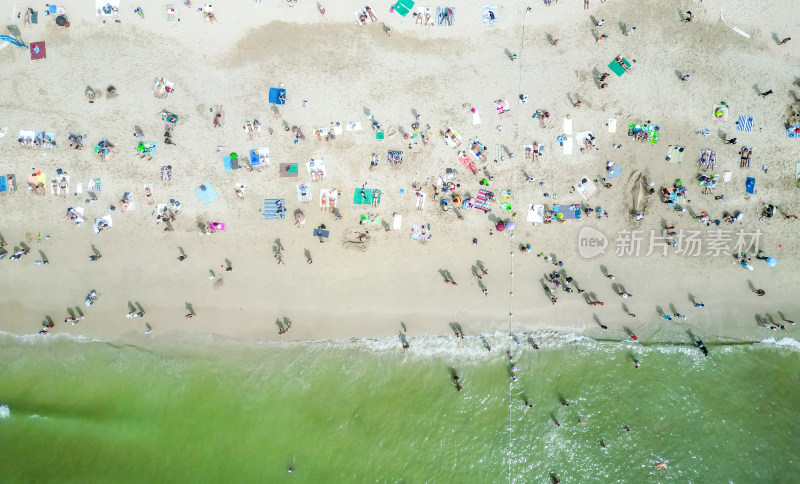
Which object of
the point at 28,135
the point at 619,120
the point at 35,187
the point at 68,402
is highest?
the point at 619,120

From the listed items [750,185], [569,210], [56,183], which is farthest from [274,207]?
[750,185]

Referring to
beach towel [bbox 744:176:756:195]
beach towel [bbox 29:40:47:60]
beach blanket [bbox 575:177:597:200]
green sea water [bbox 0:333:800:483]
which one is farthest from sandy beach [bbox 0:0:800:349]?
green sea water [bbox 0:333:800:483]

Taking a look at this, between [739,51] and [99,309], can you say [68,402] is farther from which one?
[739,51]

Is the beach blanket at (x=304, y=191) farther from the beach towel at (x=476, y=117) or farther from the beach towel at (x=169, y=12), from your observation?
the beach towel at (x=169, y=12)

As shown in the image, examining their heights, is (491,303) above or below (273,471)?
above

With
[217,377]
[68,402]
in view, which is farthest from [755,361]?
[68,402]

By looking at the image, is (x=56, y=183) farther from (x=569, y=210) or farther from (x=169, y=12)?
(x=569, y=210)
